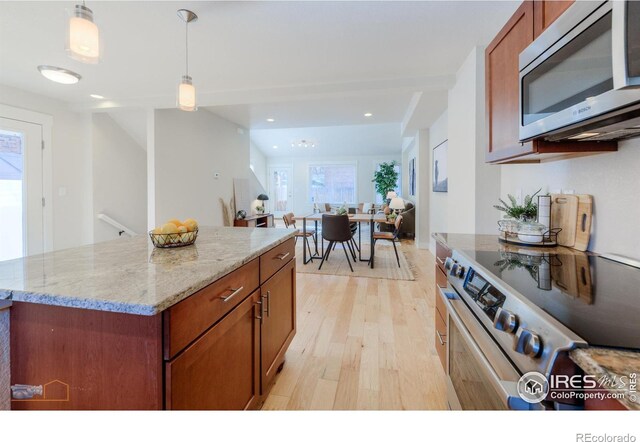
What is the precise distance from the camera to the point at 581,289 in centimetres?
88

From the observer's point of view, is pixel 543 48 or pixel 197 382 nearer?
pixel 197 382

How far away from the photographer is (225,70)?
10.2 feet

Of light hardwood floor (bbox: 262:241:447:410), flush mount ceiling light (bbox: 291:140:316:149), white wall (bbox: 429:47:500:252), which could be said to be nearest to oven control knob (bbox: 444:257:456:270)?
light hardwood floor (bbox: 262:241:447:410)

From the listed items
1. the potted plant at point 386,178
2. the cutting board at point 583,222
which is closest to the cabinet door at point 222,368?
the cutting board at point 583,222

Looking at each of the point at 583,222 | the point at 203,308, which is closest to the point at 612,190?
the point at 583,222

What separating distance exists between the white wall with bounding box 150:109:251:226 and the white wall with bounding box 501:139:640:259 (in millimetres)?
4419

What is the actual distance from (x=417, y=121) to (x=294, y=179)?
682cm

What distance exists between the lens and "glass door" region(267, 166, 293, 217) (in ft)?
37.6

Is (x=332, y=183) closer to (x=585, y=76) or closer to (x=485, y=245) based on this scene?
(x=485, y=245)

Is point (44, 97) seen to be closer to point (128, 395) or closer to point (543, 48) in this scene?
point (128, 395)

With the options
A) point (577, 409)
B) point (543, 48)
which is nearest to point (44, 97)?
point (543, 48)

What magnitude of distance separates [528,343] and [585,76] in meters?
0.87

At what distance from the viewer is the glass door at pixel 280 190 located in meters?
11.4

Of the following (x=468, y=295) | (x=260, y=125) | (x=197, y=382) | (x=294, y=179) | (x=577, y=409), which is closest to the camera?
(x=577, y=409)
